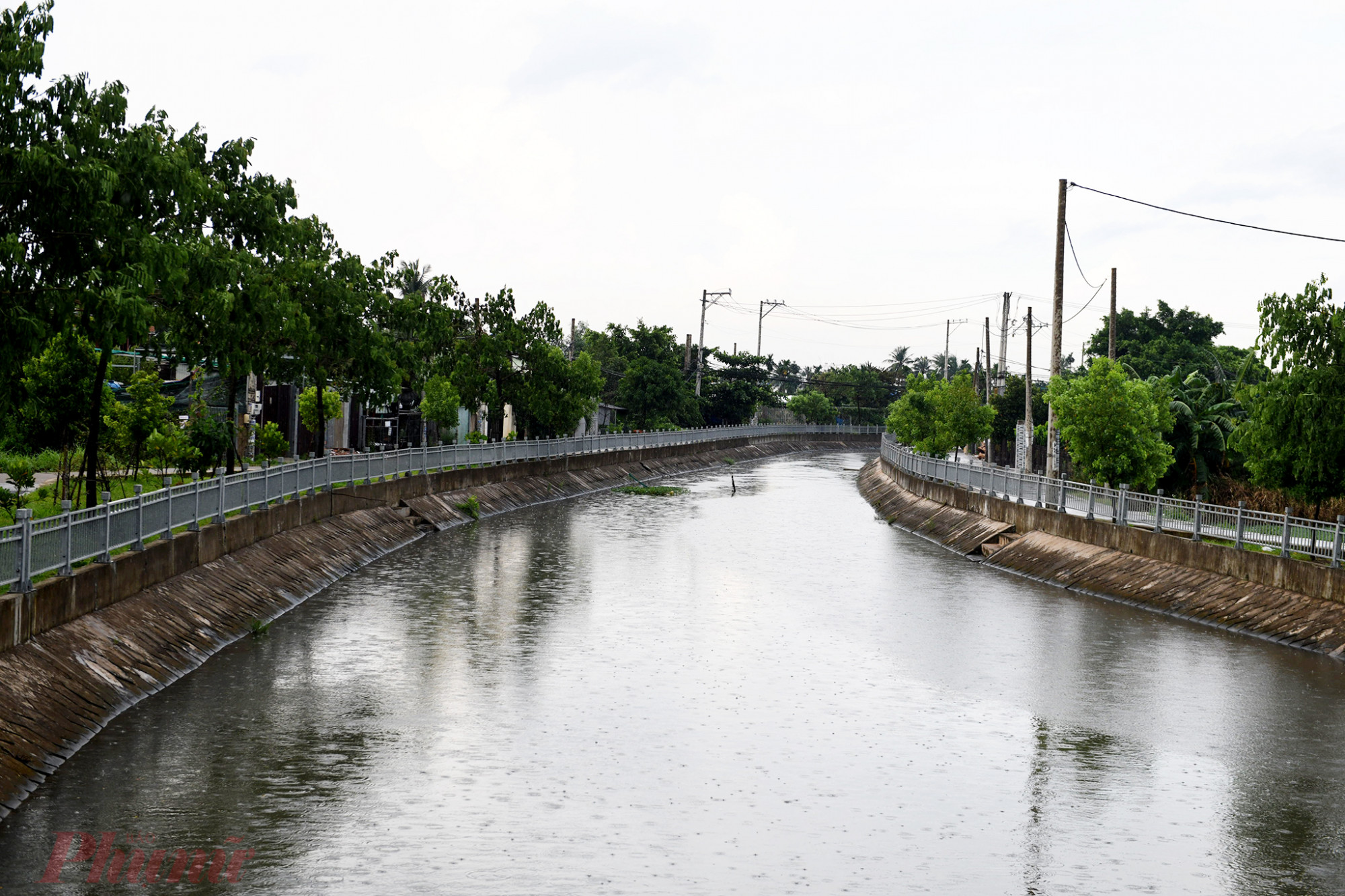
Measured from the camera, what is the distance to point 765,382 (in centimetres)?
13050

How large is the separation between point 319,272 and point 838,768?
2708 centimetres

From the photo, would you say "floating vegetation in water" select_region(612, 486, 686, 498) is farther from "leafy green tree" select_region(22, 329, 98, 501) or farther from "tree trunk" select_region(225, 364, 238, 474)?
"leafy green tree" select_region(22, 329, 98, 501)

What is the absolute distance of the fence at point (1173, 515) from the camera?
22.8 metres

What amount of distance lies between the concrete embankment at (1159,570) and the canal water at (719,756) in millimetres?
784

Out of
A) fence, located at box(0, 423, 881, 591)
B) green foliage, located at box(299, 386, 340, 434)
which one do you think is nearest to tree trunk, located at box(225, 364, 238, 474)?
fence, located at box(0, 423, 881, 591)

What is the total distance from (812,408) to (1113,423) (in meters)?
103

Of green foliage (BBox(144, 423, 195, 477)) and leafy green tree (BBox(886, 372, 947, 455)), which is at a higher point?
leafy green tree (BBox(886, 372, 947, 455))

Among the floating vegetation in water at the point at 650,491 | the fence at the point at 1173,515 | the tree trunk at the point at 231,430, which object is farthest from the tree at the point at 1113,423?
the floating vegetation in water at the point at 650,491

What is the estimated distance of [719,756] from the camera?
574 inches

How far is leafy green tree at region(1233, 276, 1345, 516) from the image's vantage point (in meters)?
24.9

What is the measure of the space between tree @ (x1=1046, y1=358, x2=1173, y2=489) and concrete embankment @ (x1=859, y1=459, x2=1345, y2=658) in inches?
80.6

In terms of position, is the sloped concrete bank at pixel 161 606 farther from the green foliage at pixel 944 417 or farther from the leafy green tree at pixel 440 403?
the green foliage at pixel 944 417

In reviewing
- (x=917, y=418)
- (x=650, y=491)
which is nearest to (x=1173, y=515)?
(x=650, y=491)

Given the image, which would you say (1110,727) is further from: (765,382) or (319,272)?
(765,382)
